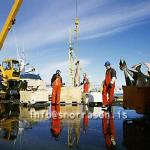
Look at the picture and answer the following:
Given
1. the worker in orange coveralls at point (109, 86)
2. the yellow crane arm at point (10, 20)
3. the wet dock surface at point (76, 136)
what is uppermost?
the yellow crane arm at point (10, 20)

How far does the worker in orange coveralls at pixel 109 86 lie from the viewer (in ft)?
43.2

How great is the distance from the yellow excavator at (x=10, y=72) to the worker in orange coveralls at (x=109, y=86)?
926cm

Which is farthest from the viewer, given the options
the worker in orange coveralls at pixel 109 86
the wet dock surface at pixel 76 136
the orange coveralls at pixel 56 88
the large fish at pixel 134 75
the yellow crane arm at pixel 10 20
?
the yellow crane arm at pixel 10 20

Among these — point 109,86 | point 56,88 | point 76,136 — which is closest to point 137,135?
point 76,136

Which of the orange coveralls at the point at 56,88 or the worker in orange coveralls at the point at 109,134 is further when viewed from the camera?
the orange coveralls at the point at 56,88

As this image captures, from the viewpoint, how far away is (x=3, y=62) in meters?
24.4

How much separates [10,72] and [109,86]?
38.2 ft

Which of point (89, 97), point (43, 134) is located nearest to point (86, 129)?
point (43, 134)

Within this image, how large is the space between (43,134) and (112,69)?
674 centimetres

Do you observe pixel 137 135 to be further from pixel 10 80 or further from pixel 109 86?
pixel 10 80

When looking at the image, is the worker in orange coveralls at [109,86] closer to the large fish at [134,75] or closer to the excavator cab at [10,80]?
the large fish at [134,75]

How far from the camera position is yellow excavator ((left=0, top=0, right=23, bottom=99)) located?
21.1 meters

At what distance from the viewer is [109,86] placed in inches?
523

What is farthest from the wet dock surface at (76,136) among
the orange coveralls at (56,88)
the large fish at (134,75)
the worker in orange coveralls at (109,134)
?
the orange coveralls at (56,88)
